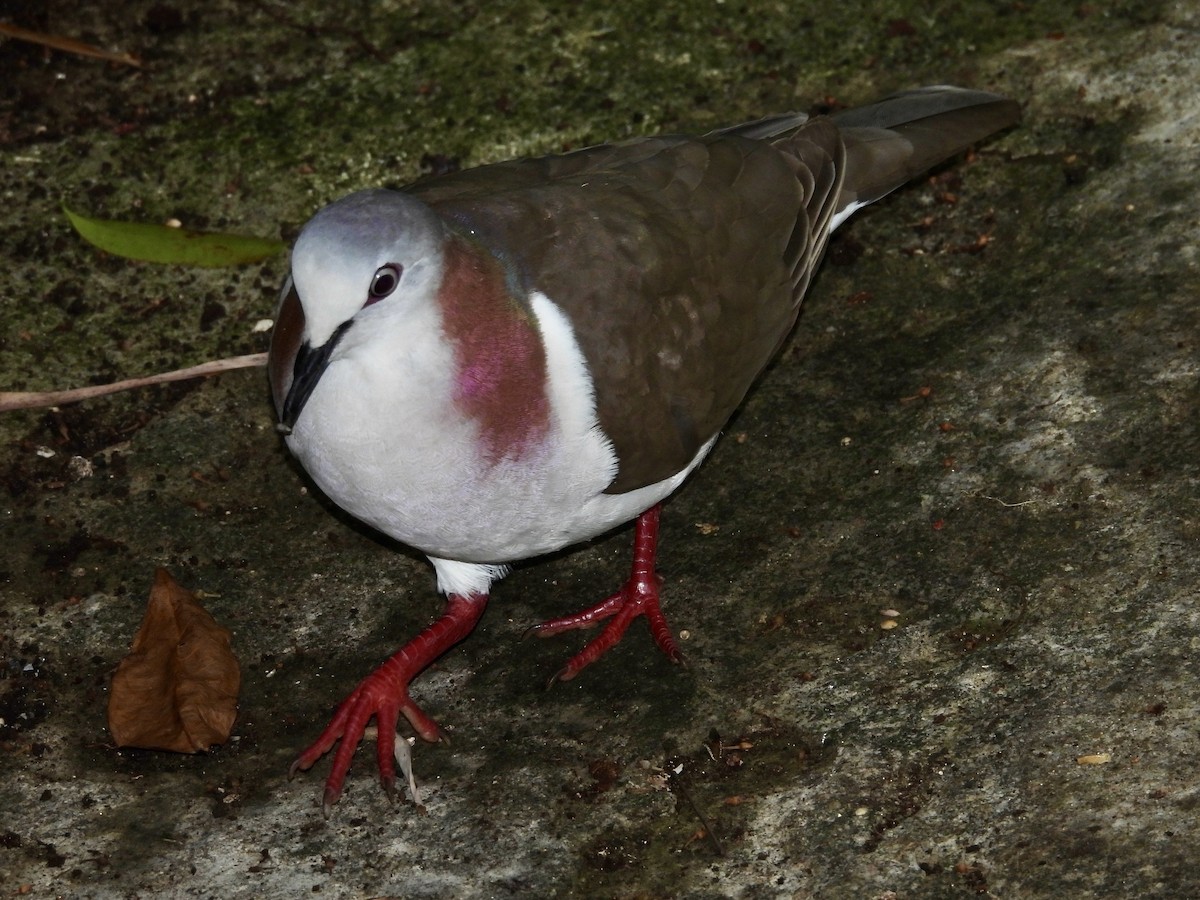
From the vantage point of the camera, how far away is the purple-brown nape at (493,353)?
3.25m

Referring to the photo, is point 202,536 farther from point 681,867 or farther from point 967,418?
point 967,418

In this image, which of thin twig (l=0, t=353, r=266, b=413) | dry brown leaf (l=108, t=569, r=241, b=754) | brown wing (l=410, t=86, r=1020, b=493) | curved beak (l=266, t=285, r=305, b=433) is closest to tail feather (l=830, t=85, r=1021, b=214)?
brown wing (l=410, t=86, r=1020, b=493)

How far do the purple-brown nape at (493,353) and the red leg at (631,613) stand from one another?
29.3 inches

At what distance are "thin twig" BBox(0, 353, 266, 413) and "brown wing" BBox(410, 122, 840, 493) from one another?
913 millimetres

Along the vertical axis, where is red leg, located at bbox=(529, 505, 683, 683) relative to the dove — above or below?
below

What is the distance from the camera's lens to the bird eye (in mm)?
3092

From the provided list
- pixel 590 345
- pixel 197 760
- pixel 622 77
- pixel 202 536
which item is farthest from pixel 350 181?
pixel 197 760

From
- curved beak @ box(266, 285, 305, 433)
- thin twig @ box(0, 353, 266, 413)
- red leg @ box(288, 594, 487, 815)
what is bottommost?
red leg @ box(288, 594, 487, 815)

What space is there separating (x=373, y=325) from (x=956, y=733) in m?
1.64

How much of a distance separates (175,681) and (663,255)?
167 centimetres

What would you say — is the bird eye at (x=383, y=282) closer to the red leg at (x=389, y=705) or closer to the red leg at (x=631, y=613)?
the red leg at (x=389, y=705)

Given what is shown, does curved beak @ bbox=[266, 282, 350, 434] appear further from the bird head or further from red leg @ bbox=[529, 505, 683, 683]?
red leg @ bbox=[529, 505, 683, 683]

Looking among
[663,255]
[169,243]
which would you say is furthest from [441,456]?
[169,243]

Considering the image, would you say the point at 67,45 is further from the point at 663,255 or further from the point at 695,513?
the point at 695,513
